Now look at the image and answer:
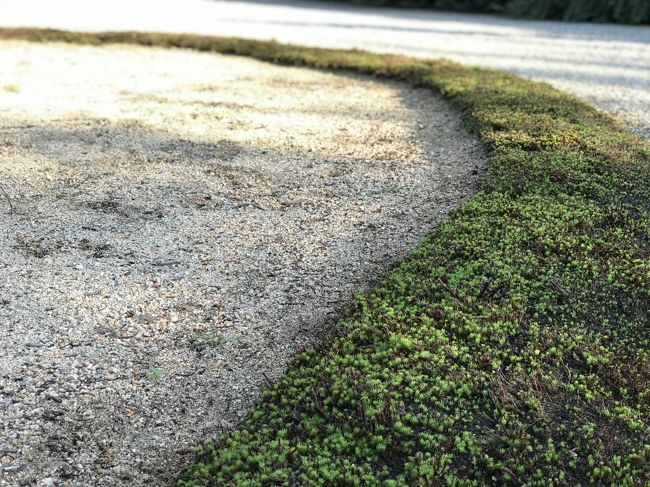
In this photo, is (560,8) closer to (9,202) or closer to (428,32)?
(428,32)

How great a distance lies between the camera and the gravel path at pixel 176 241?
110 inches

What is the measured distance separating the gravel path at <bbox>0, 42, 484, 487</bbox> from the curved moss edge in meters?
0.34

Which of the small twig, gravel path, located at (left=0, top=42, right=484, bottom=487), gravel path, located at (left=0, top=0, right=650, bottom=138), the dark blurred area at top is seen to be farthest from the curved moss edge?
the dark blurred area at top

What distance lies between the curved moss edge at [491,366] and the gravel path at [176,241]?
344 millimetres

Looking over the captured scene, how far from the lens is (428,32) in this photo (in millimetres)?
12820

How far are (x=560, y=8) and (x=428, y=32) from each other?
374 centimetres

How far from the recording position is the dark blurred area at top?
13539 millimetres

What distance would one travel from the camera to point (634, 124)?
6.61 m

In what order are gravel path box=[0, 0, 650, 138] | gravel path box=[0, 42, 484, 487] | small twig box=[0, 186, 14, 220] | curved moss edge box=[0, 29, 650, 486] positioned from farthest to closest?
gravel path box=[0, 0, 650, 138], small twig box=[0, 186, 14, 220], gravel path box=[0, 42, 484, 487], curved moss edge box=[0, 29, 650, 486]

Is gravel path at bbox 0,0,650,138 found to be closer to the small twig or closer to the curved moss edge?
the curved moss edge

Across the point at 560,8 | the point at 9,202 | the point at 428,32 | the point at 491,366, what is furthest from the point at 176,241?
the point at 560,8

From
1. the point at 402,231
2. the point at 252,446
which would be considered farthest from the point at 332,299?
the point at 252,446

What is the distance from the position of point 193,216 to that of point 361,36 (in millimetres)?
8589

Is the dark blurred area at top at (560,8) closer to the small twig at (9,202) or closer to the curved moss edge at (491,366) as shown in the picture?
the curved moss edge at (491,366)
